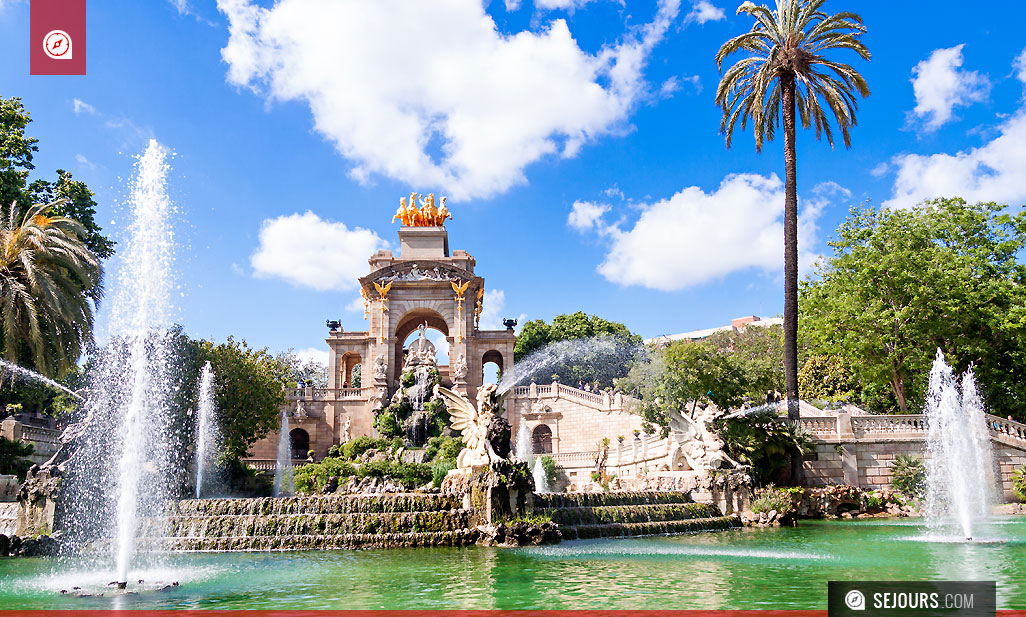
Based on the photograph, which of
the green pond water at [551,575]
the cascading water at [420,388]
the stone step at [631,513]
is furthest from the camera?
the cascading water at [420,388]

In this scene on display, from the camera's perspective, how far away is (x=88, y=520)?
17.6 meters

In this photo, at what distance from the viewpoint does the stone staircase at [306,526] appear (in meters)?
16.8

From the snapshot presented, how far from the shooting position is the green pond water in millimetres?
9383

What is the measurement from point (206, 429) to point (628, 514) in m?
22.2

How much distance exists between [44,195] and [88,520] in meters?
18.3

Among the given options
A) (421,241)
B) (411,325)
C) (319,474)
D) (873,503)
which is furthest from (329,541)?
(421,241)

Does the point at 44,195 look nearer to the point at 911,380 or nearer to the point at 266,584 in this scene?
the point at 266,584

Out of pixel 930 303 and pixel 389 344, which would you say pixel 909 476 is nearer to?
pixel 930 303

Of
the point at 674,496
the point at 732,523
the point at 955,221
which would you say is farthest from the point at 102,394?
the point at 955,221

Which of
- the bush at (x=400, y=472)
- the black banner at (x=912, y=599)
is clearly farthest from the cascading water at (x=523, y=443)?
the black banner at (x=912, y=599)

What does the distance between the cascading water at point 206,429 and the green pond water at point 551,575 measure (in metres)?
17.1

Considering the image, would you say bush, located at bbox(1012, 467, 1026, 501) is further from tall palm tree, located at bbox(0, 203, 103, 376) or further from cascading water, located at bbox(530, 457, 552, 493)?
tall palm tree, located at bbox(0, 203, 103, 376)

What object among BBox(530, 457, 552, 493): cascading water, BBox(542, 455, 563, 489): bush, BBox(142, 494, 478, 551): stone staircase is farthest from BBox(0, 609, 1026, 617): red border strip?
BBox(542, 455, 563, 489): bush

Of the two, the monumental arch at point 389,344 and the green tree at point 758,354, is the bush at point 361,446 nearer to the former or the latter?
the monumental arch at point 389,344
